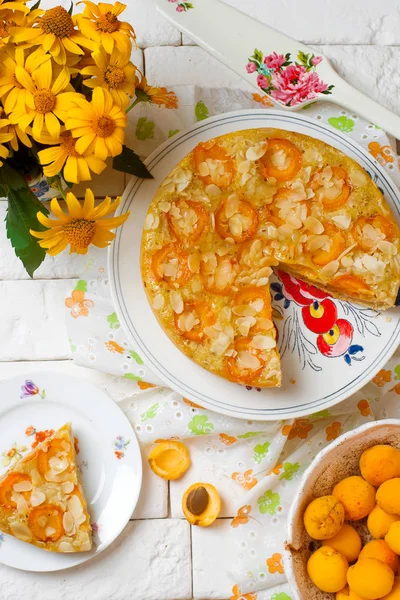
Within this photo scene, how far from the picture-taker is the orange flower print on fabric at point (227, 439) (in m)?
1.45

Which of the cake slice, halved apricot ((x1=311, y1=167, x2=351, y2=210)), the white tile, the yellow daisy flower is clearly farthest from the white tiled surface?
the yellow daisy flower

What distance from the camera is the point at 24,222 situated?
→ 4.17 ft

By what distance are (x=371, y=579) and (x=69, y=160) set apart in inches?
34.5

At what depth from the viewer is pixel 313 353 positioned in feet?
4.58

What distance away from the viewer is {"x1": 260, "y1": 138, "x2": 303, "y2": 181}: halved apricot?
4.43ft

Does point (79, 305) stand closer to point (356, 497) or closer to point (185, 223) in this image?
point (185, 223)

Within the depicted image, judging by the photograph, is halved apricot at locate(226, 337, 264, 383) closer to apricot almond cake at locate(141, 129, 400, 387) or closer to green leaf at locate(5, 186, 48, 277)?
apricot almond cake at locate(141, 129, 400, 387)

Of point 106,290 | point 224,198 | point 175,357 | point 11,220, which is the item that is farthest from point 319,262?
point 11,220

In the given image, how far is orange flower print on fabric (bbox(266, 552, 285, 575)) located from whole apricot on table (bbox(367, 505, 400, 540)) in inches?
9.0

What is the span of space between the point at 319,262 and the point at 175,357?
0.34m

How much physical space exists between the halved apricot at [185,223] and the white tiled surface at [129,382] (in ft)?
0.69

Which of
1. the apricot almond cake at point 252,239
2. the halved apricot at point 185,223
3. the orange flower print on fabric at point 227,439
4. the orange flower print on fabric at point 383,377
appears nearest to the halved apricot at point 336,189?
the apricot almond cake at point 252,239

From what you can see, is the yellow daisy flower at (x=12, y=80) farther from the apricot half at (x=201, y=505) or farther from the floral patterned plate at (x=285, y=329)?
the apricot half at (x=201, y=505)

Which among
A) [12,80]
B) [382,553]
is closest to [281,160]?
[12,80]
